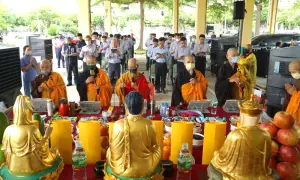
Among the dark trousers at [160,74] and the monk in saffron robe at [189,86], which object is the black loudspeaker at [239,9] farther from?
the monk in saffron robe at [189,86]

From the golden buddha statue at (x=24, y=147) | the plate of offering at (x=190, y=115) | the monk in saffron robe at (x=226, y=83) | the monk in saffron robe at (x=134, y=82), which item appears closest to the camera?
the golden buddha statue at (x=24, y=147)

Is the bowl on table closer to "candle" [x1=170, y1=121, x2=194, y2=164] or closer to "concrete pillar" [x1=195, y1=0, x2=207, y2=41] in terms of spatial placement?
"candle" [x1=170, y1=121, x2=194, y2=164]

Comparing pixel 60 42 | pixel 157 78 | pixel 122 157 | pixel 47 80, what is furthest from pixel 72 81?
pixel 122 157

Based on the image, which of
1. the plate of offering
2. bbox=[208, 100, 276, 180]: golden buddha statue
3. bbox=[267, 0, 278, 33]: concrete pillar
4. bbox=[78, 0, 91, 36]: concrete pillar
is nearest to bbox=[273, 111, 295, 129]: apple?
bbox=[208, 100, 276, 180]: golden buddha statue

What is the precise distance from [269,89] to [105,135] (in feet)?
12.7

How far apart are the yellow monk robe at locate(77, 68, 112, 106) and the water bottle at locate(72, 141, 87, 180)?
2630 mm

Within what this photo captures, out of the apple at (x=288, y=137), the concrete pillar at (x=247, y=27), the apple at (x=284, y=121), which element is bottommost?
the apple at (x=288, y=137)

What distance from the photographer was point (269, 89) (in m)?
5.30

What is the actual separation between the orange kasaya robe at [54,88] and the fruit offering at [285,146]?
3158mm

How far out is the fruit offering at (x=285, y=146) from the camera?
65.8 inches

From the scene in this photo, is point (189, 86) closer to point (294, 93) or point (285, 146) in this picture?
point (294, 93)

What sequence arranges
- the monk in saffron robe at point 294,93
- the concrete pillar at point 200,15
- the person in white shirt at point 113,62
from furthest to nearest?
the concrete pillar at point 200,15, the person in white shirt at point 113,62, the monk in saffron robe at point 294,93

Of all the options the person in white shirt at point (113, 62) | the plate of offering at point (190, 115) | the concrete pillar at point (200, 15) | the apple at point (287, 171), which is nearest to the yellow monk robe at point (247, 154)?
the apple at point (287, 171)

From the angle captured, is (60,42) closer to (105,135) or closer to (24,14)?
(105,135)
